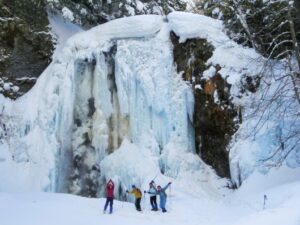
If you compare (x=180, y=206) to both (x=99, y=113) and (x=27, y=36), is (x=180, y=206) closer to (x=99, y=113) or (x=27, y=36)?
(x=99, y=113)

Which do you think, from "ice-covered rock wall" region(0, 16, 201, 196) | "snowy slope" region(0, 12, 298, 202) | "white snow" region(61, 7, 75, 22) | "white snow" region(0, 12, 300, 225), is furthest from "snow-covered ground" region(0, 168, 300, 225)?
"white snow" region(61, 7, 75, 22)

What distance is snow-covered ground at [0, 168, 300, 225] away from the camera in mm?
11070

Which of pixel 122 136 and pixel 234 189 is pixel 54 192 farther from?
pixel 234 189

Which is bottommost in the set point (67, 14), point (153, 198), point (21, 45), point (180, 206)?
point (180, 206)

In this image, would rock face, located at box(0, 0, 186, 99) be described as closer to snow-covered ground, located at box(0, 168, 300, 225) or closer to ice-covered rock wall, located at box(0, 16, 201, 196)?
ice-covered rock wall, located at box(0, 16, 201, 196)

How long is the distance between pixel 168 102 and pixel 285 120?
3.85 metres

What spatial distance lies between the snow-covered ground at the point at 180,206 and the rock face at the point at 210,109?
125 centimetres

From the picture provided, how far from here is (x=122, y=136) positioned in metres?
15.7

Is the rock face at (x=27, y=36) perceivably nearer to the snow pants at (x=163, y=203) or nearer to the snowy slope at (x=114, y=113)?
the snowy slope at (x=114, y=113)

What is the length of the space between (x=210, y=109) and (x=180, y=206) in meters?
3.68

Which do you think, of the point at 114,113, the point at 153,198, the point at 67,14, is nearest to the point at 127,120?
the point at 114,113

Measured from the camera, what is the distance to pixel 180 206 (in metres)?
13.0

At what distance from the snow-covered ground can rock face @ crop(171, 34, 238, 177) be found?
125 cm

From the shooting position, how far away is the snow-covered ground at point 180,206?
11.1m
